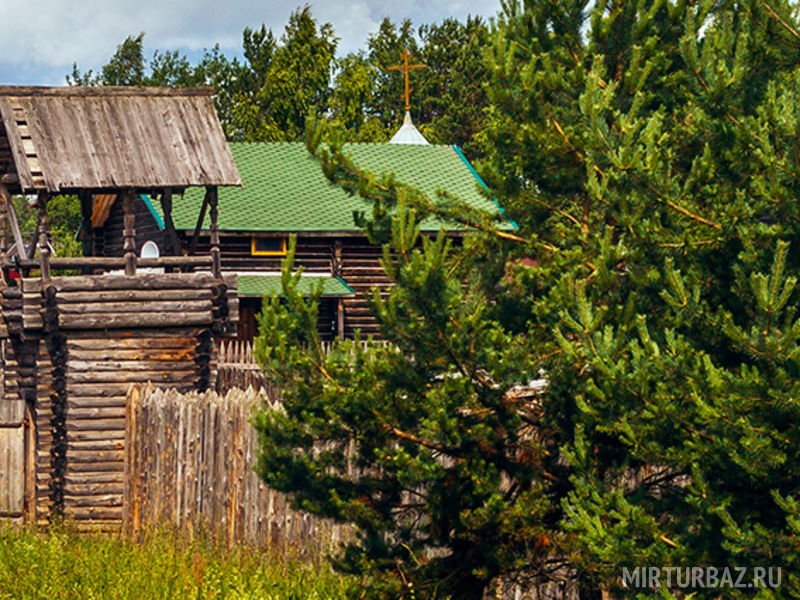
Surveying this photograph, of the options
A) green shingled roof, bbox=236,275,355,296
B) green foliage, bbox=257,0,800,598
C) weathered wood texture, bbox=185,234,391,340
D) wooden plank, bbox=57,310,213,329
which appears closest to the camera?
A: green foliage, bbox=257,0,800,598

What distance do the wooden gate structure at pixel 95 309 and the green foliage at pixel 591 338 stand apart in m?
7.72

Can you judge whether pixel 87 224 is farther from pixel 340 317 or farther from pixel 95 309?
pixel 340 317

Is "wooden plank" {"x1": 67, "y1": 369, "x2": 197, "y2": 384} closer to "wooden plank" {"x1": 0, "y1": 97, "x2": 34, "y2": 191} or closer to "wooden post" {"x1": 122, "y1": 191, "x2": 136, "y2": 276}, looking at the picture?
"wooden post" {"x1": 122, "y1": 191, "x2": 136, "y2": 276}

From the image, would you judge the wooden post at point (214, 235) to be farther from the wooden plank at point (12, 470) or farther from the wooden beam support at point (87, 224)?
the wooden plank at point (12, 470)

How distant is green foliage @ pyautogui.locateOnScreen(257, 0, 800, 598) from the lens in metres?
7.57

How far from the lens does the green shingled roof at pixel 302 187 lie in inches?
1149

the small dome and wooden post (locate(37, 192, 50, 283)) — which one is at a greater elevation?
the small dome

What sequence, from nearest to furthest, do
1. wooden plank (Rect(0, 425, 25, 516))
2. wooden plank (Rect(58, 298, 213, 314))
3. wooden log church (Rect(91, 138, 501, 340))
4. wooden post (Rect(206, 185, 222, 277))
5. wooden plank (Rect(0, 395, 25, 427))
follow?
wooden plank (Rect(58, 298, 213, 314)) → wooden plank (Rect(0, 425, 25, 516)) → wooden plank (Rect(0, 395, 25, 427)) → wooden post (Rect(206, 185, 222, 277)) → wooden log church (Rect(91, 138, 501, 340))

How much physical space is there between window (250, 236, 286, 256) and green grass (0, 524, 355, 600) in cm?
1694

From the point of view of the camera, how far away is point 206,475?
1361 cm

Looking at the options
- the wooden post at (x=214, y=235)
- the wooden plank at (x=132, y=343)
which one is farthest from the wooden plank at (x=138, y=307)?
the wooden post at (x=214, y=235)

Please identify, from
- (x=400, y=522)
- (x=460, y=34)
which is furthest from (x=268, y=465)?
(x=460, y=34)

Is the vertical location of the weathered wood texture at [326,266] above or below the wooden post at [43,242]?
below

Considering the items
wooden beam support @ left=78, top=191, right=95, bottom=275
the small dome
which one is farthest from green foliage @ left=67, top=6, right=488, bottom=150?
wooden beam support @ left=78, top=191, right=95, bottom=275
